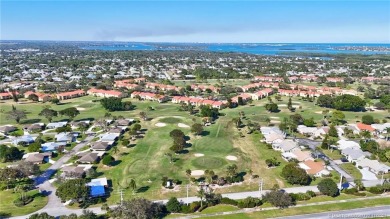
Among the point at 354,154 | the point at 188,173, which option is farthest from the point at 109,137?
the point at 354,154

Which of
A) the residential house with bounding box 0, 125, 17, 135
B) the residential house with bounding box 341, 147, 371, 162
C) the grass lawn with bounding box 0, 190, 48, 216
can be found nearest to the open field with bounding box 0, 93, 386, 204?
the residential house with bounding box 0, 125, 17, 135

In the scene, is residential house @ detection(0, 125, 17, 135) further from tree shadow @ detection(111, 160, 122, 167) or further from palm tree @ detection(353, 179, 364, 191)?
palm tree @ detection(353, 179, 364, 191)

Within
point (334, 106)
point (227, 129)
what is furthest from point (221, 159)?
point (334, 106)

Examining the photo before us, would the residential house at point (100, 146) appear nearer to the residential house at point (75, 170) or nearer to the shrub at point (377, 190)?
the residential house at point (75, 170)

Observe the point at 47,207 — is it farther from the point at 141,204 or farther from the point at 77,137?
the point at 77,137

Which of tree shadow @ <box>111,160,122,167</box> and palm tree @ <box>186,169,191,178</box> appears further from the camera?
tree shadow @ <box>111,160,122,167</box>
